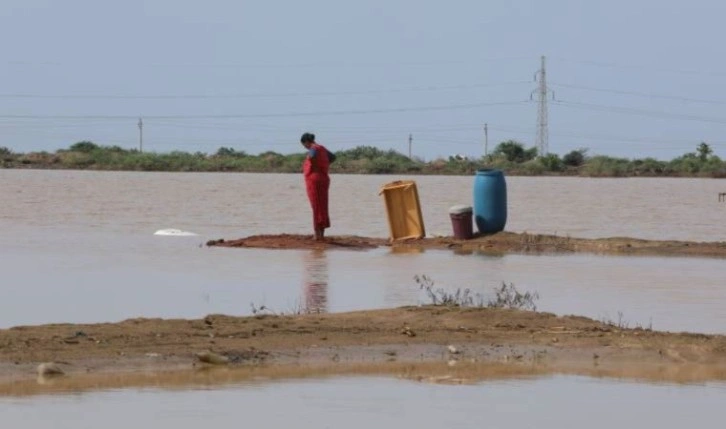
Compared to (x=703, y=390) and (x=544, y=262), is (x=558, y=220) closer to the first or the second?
(x=544, y=262)

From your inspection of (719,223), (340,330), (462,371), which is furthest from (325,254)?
(719,223)

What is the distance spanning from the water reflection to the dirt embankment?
149 centimetres

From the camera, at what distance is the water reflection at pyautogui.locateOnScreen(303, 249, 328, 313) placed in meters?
15.4

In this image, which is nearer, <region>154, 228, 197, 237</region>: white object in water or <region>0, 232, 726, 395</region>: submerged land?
<region>0, 232, 726, 395</region>: submerged land

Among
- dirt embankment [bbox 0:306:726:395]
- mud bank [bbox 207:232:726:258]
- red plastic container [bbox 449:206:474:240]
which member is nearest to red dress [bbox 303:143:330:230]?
mud bank [bbox 207:232:726:258]

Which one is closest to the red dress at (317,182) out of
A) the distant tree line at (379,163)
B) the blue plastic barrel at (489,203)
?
the blue plastic barrel at (489,203)

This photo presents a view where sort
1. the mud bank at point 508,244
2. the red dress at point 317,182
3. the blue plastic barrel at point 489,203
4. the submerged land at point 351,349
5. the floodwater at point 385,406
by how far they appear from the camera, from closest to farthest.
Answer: the floodwater at point 385,406
the submerged land at point 351,349
the mud bank at point 508,244
the red dress at point 317,182
the blue plastic barrel at point 489,203

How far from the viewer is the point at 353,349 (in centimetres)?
1236

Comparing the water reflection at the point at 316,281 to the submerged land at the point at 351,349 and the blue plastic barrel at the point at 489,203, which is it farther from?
the blue plastic barrel at the point at 489,203

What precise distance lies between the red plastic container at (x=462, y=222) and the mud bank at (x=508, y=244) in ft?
0.46

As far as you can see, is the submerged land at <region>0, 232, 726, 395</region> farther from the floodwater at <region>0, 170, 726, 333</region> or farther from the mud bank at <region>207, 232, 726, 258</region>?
the mud bank at <region>207, 232, 726, 258</region>

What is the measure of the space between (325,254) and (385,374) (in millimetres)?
11571

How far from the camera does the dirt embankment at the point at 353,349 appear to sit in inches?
441

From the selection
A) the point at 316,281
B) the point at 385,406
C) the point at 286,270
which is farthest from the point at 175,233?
the point at 385,406
